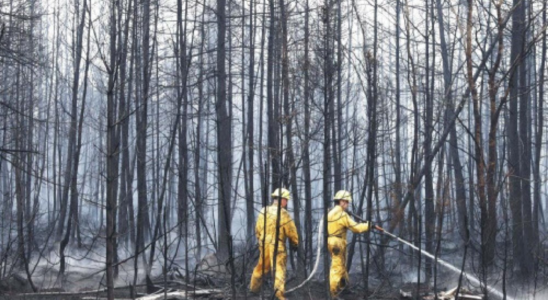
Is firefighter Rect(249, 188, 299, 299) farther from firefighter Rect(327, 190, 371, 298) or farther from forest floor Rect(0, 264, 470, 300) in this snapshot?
firefighter Rect(327, 190, 371, 298)

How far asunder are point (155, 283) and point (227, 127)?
3710 mm

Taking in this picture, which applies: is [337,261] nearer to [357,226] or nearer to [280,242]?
Answer: [357,226]

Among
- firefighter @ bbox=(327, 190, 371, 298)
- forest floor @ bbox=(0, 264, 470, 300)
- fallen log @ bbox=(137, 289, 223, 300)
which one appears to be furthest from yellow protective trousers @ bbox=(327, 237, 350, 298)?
fallen log @ bbox=(137, 289, 223, 300)

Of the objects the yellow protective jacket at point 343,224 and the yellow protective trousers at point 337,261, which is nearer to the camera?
the yellow protective jacket at point 343,224

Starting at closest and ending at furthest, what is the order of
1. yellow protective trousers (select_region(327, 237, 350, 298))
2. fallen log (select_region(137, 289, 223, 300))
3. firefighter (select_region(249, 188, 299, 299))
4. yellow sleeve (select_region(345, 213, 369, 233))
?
firefighter (select_region(249, 188, 299, 299)), yellow sleeve (select_region(345, 213, 369, 233)), fallen log (select_region(137, 289, 223, 300)), yellow protective trousers (select_region(327, 237, 350, 298))

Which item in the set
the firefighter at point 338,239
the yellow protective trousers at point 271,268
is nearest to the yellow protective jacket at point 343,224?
the firefighter at point 338,239

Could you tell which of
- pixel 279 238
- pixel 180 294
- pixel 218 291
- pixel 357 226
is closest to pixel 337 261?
pixel 357 226

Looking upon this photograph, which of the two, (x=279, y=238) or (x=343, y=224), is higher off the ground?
(x=343, y=224)

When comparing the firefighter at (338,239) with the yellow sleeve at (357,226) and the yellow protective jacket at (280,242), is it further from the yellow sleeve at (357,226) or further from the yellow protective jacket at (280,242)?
the yellow protective jacket at (280,242)

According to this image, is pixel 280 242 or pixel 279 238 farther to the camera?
pixel 280 242

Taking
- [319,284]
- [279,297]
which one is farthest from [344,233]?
[319,284]

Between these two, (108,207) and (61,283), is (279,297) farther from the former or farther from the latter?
(61,283)

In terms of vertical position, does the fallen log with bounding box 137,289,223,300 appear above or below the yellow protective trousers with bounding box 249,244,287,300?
below

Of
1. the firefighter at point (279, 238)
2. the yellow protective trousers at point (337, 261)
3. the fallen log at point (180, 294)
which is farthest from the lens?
the yellow protective trousers at point (337, 261)
